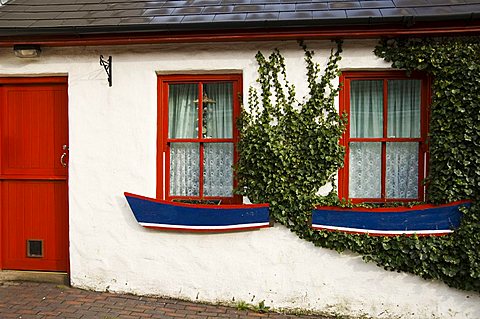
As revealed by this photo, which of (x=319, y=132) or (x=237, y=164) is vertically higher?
(x=319, y=132)

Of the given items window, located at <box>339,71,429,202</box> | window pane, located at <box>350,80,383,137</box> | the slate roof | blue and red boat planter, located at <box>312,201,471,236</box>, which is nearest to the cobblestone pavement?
blue and red boat planter, located at <box>312,201,471,236</box>

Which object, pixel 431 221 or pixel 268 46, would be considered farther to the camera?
pixel 268 46

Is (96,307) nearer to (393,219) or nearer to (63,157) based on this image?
(63,157)

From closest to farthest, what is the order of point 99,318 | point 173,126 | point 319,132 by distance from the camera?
point 99,318, point 319,132, point 173,126

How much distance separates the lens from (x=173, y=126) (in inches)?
204

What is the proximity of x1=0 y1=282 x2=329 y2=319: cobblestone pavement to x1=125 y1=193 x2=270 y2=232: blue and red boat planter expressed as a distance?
2.90ft

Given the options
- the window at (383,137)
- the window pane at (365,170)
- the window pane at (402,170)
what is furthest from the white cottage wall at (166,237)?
the window pane at (402,170)

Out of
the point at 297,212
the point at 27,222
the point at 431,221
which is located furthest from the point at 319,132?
the point at 27,222

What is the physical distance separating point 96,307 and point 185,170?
6.09 ft

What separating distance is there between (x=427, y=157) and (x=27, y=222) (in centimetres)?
503

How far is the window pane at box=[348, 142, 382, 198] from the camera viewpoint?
486 cm

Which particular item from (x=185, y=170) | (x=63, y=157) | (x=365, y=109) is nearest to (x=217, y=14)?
(x=185, y=170)

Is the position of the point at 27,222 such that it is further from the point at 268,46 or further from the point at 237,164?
the point at 268,46

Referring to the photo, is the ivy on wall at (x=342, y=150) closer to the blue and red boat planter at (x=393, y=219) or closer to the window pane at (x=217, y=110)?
the blue and red boat planter at (x=393, y=219)
